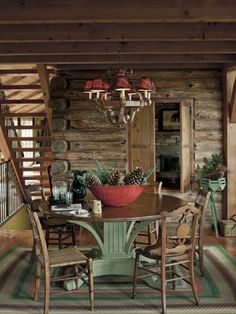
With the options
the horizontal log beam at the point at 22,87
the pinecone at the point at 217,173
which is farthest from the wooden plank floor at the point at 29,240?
the horizontal log beam at the point at 22,87

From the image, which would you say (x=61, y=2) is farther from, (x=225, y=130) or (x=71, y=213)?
(x=225, y=130)

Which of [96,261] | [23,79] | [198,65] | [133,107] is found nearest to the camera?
[96,261]

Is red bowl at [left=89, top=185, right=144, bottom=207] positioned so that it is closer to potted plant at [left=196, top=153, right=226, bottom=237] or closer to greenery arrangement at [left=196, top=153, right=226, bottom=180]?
potted plant at [left=196, top=153, right=226, bottom=237]

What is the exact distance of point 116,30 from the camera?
15.7ft

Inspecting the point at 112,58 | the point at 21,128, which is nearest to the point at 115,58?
the point at 112,58

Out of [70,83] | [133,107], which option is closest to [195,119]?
[70,83]

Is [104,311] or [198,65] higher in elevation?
[198,65]

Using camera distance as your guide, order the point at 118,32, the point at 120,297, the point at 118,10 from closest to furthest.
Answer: the point at 118,10
the point at 120,297
the point at 118,32

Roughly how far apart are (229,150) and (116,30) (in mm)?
3175

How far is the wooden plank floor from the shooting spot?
5973mm

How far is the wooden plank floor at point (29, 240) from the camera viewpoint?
597cm

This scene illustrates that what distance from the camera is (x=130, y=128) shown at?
7.34 meters

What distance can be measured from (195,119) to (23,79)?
14.0 feet

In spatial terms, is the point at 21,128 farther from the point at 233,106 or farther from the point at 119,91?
the point at 119,91
